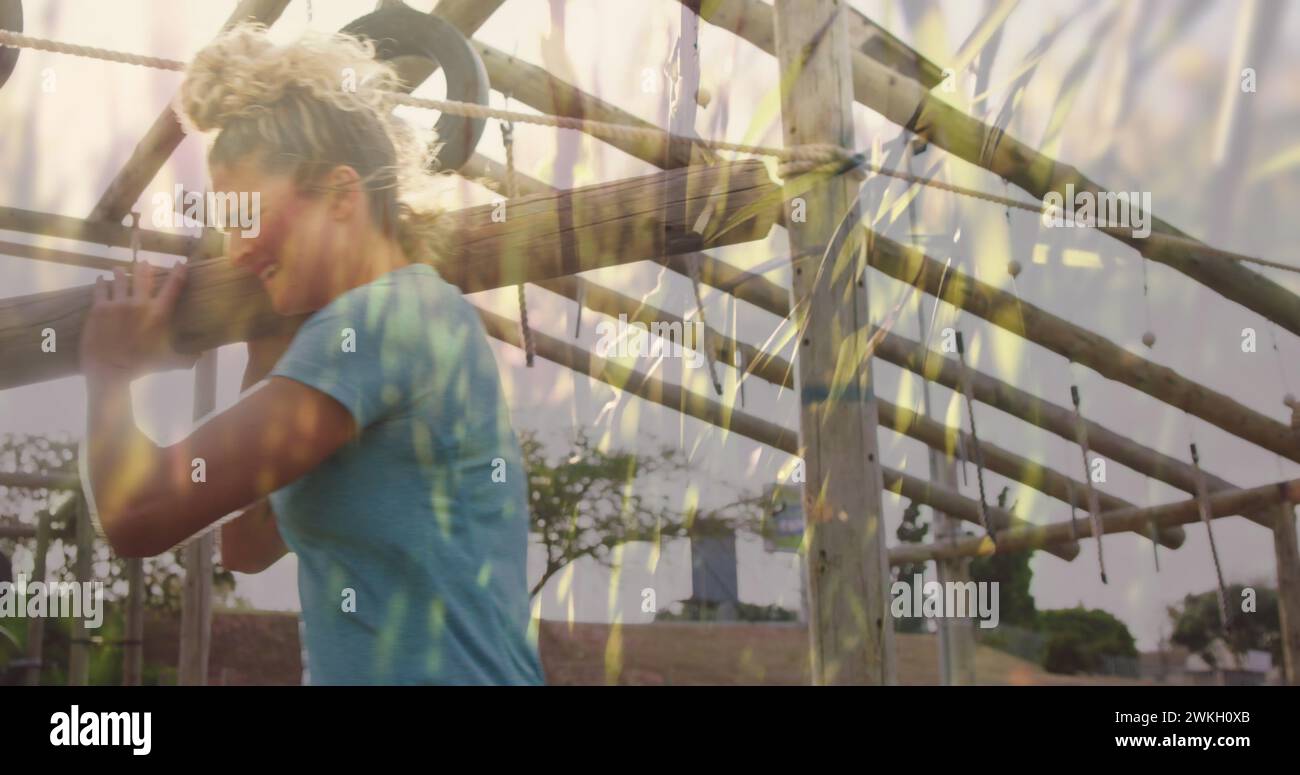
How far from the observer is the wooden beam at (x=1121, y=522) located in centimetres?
632

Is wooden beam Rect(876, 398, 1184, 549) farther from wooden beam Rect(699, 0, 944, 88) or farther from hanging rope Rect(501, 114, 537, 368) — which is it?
hanging rope Rect(501, 114, 537, 368)

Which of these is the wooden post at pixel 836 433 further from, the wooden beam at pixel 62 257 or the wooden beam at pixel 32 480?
the wooden beam at pixel 32 480

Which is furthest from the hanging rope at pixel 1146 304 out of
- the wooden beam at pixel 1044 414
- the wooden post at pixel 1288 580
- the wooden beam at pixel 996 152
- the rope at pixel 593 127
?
the wooden post at pixel 1288 580

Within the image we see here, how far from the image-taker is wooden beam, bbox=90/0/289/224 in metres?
4.64

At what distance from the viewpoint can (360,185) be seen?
1.51 meters

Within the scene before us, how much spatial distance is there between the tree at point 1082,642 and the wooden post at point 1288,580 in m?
12.5

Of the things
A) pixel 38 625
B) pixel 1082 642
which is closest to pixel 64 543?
pixel 38 625

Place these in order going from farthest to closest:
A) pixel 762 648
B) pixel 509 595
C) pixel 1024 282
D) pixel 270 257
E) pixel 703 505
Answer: pixel 762 648 < pixel 1024 282 < pixel 703 505 < pixel 270 257 < pixel 509 595

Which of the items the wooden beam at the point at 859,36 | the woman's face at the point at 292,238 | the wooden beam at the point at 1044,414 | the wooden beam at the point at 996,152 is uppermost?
the wooden beam at the point at 859,36

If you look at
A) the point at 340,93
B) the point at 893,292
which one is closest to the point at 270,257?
the point at 340,93

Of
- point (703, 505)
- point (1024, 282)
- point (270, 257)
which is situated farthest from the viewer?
point (1024, 282)

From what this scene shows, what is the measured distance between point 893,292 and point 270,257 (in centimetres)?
388
